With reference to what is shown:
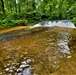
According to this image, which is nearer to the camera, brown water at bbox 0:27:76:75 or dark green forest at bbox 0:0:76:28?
brown water at bbox 0:27:76:75

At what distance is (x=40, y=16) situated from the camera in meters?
27.7

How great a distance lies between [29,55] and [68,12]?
2724cm

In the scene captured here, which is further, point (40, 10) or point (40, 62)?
point (40, 10)

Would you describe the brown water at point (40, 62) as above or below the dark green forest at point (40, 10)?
above

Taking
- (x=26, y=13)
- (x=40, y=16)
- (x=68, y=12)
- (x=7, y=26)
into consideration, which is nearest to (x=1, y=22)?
(x=7, y=26)

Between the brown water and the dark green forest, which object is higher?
the brown water

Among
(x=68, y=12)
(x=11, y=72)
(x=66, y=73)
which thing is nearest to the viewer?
(x=66, y=73)

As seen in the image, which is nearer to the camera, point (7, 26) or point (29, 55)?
point (29, 55)

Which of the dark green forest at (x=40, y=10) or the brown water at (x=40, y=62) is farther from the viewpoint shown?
the dark green forest at (x=40, y=10)

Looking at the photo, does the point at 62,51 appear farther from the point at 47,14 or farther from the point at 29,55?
the point at 47,14

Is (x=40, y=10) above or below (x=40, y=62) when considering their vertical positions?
below

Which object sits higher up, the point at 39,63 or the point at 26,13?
the point at 39,63

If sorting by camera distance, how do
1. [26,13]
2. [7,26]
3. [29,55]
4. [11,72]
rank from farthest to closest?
1. [26,13]
2. [7,26]
3. [29,55]
4. [11,72]

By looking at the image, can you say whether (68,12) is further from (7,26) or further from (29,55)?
(29,55)
